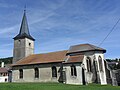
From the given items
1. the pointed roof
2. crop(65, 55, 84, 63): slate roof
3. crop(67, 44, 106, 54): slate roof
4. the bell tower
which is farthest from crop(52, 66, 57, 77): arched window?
the pointed roof

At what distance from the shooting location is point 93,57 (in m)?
32.0

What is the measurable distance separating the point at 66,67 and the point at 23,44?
16.9 metres

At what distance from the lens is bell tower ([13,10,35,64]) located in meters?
43.7

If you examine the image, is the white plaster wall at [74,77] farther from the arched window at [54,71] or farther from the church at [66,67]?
the arched window at [54,71]

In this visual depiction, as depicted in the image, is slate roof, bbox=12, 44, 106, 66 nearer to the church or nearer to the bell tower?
A: the church

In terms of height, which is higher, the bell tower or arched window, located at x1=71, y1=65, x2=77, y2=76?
the bell tower

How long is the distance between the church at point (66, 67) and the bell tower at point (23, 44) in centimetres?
51

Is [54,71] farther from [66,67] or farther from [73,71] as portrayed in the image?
[73,71]

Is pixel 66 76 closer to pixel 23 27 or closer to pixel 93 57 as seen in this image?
pixel 93 57

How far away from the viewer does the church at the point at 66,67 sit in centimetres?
3089

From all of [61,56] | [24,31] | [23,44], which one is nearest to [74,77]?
[61,56]

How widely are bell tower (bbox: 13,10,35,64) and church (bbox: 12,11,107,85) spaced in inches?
20.0

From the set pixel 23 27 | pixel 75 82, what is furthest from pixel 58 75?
pixel 23 27

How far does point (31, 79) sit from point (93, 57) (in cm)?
1502
